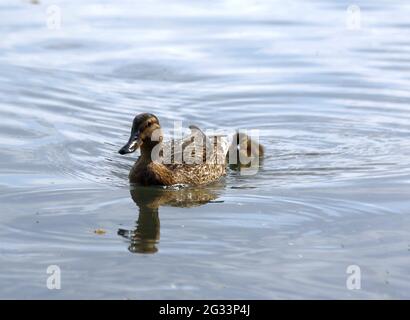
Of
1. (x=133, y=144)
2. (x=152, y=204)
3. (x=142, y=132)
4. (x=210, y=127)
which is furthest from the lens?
(x=210, y=127)

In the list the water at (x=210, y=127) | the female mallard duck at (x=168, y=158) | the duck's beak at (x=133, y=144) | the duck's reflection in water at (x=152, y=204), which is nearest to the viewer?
the water at (x=210, y=127)

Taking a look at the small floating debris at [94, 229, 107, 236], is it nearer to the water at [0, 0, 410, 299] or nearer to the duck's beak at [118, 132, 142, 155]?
the water at [0, 0, 410, 299]

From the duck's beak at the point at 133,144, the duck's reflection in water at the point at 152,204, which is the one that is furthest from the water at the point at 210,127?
the duck's beak at the point at 133,144

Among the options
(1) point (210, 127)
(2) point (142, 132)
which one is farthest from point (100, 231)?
(1) point (210, 127)

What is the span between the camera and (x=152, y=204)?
1072 cm

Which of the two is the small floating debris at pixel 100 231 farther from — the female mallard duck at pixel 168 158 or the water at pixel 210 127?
the female mallard duck at pixel 168 158

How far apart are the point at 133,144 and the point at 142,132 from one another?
0.70 ft

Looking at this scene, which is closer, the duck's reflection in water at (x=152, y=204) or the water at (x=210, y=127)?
the water at (x=210, y=127)

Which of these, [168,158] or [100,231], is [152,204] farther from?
[100,231]

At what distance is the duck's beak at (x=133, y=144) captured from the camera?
11.2 meters

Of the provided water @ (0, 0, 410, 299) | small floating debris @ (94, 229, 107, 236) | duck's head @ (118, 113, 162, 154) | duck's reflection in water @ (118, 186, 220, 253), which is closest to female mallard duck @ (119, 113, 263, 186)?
duck's head @ (118, 113, 162, 154)

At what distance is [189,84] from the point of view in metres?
15.6

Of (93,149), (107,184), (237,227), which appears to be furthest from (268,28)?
(237,227)

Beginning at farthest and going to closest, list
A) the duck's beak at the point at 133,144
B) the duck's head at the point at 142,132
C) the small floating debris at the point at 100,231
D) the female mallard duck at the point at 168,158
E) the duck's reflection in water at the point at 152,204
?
the female mallard duck at the point at 168,158 → the duck's head at the point at 142,132 → the duck's beak at the point at 133,144 → the small floating debris at the point at 100,231 → the duck's reflection in water at the point at 152,204
